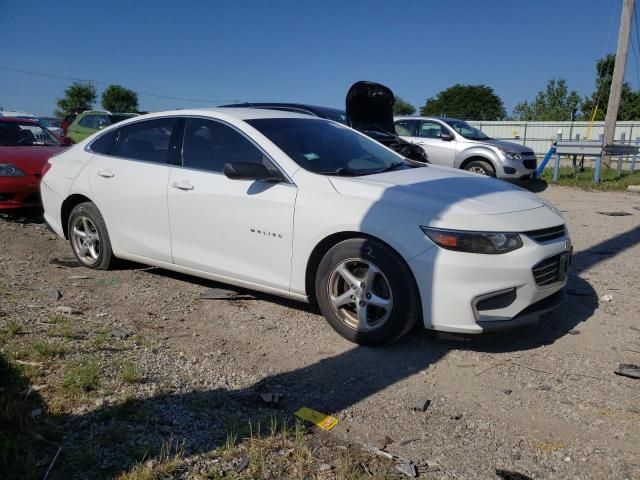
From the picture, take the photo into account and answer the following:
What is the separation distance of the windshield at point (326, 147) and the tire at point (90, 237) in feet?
6.31

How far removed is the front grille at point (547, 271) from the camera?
3.67m

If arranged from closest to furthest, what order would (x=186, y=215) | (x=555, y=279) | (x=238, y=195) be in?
(x=555, y=279) < (x=238, y=195) < (x=186, y=215)

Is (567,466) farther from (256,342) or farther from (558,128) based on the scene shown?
(558,128)

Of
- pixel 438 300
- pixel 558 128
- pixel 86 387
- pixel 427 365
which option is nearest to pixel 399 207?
pixel 438 300

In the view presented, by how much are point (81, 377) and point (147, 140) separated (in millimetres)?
2592

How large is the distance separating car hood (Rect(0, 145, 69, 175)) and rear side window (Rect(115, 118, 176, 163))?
314 centimetres

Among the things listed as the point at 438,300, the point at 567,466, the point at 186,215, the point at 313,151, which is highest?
the point at 313,151

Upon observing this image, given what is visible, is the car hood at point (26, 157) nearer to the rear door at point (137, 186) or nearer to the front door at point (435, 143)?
the rear door at point (137, 186)

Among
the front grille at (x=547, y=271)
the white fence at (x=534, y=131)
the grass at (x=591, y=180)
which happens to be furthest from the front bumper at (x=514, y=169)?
the white fence at (x=534, y=131)

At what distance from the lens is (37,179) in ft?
25.6

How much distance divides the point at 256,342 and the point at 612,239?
561 cm

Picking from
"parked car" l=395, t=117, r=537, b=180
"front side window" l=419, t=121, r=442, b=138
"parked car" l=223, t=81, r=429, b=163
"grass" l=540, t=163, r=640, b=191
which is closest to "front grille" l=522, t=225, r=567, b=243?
"parked car" l=223, t=81, r=429, b=163

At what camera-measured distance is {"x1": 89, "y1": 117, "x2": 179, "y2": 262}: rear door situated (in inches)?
190

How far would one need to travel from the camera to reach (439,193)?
3.90 m
